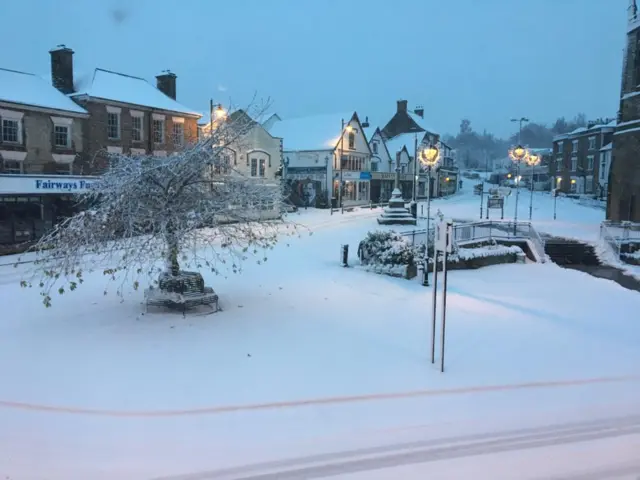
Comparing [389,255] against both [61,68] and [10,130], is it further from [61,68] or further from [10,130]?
[61,68]

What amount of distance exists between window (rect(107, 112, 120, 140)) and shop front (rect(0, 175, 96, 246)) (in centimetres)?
593

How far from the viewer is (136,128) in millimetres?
30203

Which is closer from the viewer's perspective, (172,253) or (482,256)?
(172,253)

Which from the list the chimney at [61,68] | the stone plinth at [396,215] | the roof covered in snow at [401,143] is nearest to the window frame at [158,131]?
the chimney at [61,68]

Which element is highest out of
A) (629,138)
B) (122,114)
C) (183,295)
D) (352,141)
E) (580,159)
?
(352,141)

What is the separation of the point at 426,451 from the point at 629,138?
33189mm

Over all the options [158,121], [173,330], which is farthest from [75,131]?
[173,330]

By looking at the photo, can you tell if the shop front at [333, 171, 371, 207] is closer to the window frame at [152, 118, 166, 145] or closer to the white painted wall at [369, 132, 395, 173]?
the white painted wall at [369, 132, 395, 173]

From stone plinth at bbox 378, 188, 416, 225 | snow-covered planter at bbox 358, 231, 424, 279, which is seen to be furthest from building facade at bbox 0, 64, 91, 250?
stone plinth at bbox 378, 188, 416, 225

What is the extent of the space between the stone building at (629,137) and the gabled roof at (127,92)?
28108 millimetres

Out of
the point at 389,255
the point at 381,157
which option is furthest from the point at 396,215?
the point at 381,157

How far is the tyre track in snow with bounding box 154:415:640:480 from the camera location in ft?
18.3

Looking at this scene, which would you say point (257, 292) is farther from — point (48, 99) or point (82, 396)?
point (48, 99)

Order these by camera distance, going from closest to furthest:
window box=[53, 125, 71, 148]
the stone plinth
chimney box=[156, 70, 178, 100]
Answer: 1. window box=[53, 125, 71, 148]
2. the stone plinth
3. chimney box=[156, 70, 178, 100]
